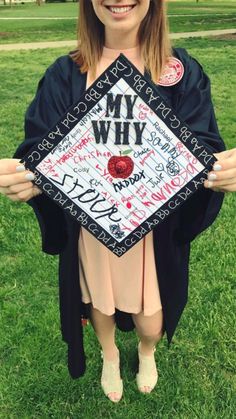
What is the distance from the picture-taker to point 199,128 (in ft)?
5.85

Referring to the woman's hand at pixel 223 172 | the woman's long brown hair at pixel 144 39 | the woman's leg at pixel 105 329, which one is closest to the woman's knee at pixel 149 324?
the woman's leg at pixel 105 329

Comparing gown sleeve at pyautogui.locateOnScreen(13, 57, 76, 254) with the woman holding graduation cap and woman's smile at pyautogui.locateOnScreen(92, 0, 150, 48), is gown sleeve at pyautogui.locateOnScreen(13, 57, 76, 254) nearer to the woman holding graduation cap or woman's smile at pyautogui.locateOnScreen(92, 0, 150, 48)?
the woman holding graduation cap

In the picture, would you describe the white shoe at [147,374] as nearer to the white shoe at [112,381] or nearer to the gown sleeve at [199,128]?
the white shoe at [112,381]

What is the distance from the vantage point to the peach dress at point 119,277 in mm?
2002

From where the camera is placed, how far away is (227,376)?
2582mm

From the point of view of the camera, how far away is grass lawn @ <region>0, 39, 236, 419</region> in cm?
244

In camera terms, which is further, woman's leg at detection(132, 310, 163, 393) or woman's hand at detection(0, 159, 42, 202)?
woman's leg at detection(132, 310, 163, 393)

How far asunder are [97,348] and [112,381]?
30cm

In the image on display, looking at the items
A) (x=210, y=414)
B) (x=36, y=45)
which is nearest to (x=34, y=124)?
(x=210, y=414)

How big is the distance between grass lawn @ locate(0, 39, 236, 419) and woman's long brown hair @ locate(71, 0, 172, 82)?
5.02ft

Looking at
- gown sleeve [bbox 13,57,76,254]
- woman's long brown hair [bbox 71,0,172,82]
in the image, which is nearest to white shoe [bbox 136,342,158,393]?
gown sleeve [bbox 13,57,76,254]

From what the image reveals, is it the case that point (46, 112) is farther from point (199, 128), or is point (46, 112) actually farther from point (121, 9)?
point (199, 128)

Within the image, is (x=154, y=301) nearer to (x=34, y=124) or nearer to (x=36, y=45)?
(x=34, y=124)

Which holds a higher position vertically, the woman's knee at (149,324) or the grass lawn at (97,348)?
the woman's knee at (149,324)
